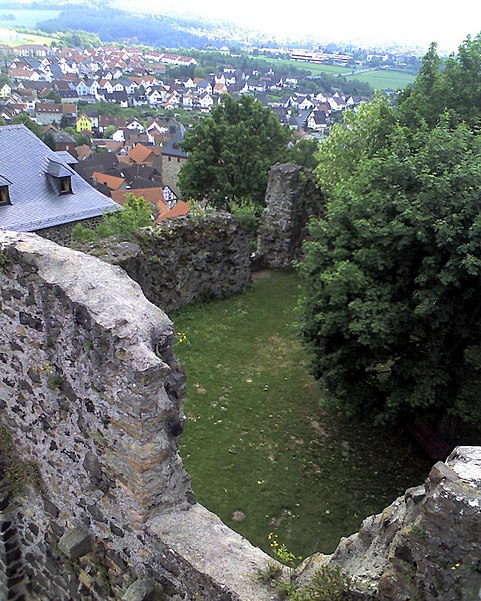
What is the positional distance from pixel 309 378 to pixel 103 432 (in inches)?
257

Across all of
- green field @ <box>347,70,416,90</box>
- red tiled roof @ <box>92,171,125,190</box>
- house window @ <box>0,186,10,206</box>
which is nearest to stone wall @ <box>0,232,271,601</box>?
house window @ <box>0,186,10,206</box>

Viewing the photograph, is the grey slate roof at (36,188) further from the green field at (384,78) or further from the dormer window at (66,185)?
the green field at (384,78)

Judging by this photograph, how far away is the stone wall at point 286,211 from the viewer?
633 inches

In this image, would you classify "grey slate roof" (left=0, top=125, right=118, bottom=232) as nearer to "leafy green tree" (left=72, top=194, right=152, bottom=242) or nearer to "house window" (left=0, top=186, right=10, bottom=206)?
"house window" (left=0, top=186, right=10, bottom=206)

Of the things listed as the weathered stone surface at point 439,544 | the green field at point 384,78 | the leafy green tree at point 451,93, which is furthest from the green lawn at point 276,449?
the green field at point 384,78

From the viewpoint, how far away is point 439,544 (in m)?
3.66

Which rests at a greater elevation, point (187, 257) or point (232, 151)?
point (187, 257)

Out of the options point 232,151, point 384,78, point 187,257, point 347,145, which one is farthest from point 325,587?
point 384,78

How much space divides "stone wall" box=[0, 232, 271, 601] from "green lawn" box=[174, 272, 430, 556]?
2.58 metres

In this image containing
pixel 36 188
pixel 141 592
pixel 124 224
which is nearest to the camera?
pixel 141 592

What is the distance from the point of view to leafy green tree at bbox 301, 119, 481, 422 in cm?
779

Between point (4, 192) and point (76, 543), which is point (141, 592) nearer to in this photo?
point (76, 543)

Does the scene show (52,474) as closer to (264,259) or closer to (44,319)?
(44,319)

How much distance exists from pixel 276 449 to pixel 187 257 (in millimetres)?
5237
